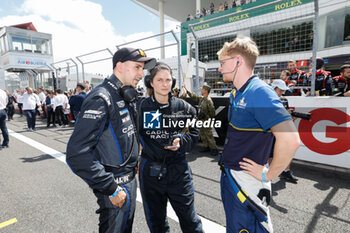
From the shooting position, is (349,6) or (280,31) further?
(349,6)

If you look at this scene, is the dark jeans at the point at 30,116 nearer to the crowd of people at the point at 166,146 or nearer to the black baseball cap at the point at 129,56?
the crowd of people at the point at 166,146

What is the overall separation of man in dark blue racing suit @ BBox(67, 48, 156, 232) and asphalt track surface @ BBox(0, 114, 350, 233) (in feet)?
3.51

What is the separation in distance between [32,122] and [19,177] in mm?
6178

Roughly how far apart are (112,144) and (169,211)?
5.60 feet

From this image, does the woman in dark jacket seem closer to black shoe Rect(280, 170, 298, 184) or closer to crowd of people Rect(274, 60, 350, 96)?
black shoe Rect(280, 170, 298, 184)

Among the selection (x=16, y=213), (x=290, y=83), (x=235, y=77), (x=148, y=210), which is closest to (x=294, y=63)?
(x=290, y=83)

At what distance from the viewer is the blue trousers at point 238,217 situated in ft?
4.38

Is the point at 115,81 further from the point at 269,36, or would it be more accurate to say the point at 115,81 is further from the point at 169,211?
the point at 269,36

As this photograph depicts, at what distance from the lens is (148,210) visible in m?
1.85

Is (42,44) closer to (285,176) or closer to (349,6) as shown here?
(285,176)

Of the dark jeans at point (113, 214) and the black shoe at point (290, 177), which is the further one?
the black shoe at point (290, 177)

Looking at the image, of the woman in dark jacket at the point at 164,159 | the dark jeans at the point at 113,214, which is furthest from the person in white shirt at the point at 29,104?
the dark jeans at the point at 113,214

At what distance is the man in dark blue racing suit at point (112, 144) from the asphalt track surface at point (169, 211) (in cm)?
107

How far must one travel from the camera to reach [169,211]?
2.65 m
